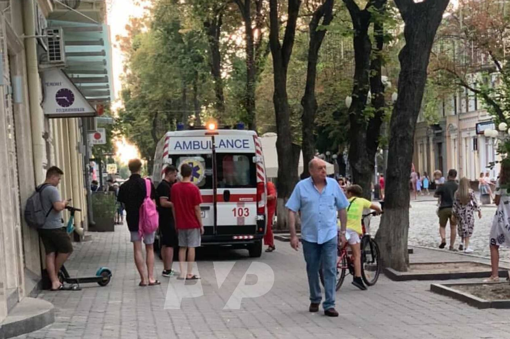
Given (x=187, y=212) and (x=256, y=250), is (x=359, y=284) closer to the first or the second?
(x=187, y=212)

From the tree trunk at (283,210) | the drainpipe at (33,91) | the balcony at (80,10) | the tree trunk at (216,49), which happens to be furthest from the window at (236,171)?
the tree trunk at (216,49)

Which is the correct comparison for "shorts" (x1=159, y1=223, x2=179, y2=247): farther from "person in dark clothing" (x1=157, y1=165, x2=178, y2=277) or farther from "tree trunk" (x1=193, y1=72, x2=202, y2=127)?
"tree trunk" (x1=193, y1=72, x2=202, y2=127)

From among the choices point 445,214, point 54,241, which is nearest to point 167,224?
point 54,241

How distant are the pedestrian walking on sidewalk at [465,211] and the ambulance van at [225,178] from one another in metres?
4.08

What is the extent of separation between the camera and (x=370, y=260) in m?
11.4

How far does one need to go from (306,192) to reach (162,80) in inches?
1297

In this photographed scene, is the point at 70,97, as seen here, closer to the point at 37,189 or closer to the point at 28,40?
the point at 28,40

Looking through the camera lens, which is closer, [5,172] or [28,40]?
[5,172]

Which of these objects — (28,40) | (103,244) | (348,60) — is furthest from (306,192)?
(348,60)

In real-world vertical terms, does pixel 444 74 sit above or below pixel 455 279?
above

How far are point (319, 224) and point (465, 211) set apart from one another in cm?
779

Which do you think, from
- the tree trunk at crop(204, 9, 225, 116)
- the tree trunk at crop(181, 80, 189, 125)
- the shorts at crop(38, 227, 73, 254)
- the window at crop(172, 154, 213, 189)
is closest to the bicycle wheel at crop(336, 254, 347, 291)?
the shorts at crop(38, 227, 73, 254)

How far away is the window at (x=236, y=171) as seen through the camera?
50.2 ft

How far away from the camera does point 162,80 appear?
1610 inches
